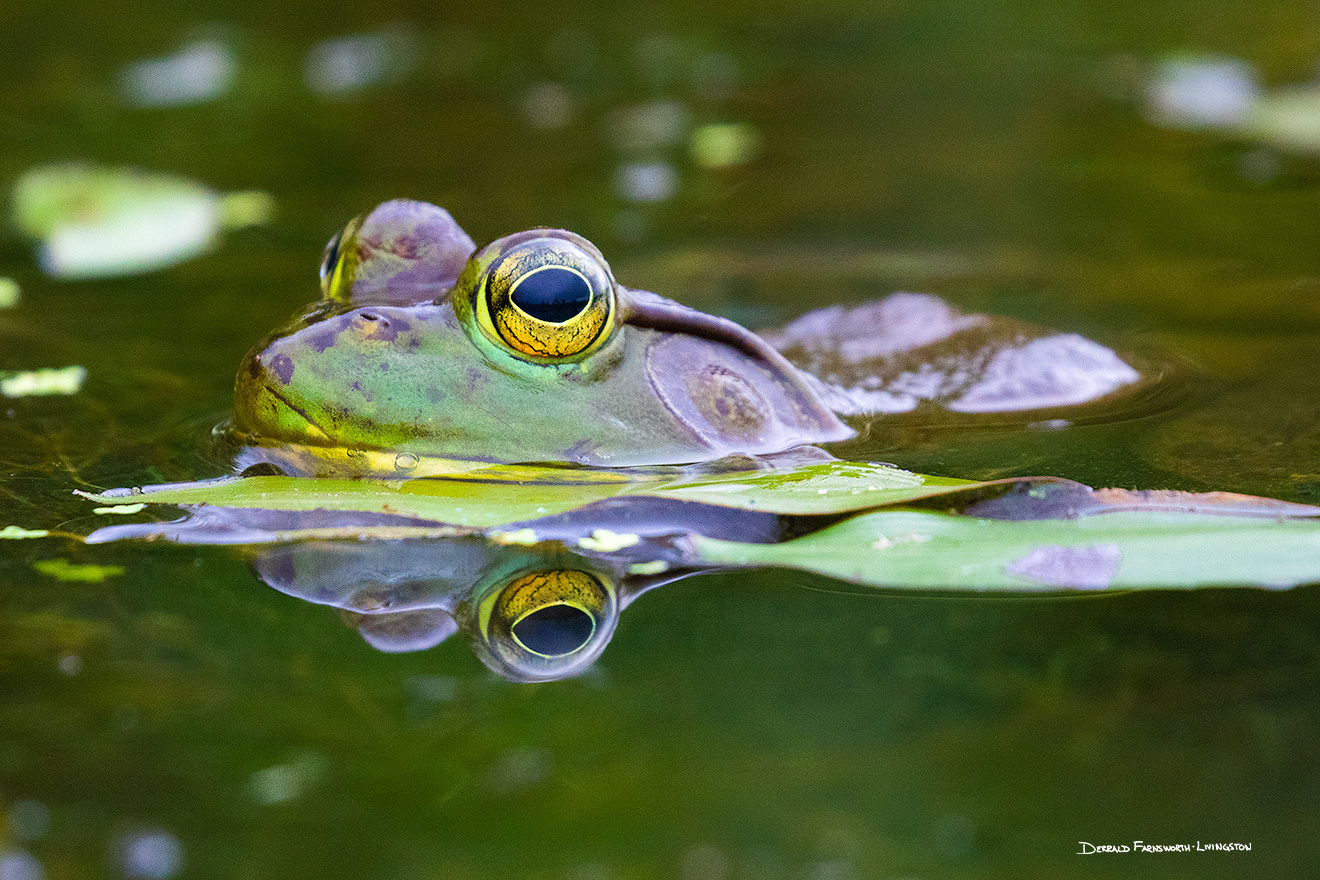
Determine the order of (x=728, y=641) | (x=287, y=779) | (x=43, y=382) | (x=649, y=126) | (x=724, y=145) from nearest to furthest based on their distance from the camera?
(x=287, y=779)
(x=728, y=641)
(x=43, y=382)
(x=724, y=145)
(x=649, y=126)

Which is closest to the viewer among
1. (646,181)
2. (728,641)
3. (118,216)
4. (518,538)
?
(728,641)

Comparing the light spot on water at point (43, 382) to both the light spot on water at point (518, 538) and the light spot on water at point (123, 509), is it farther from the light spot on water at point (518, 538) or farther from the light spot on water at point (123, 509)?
the light spot on water at point (518, 538)

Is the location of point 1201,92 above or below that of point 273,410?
above

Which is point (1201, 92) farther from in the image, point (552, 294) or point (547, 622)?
point (547, 622)

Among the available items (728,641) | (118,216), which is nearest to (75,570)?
(728,641)

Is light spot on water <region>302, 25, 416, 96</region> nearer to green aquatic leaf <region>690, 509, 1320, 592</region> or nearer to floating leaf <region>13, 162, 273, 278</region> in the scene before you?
floating leaf <region>13, 162, 273, 278</region>
